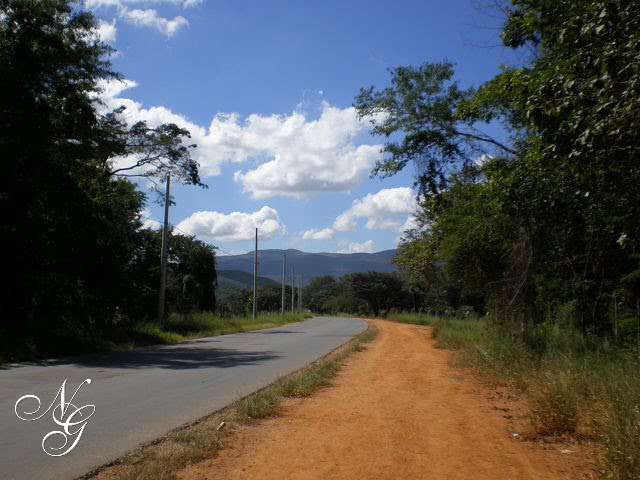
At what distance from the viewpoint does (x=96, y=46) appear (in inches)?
771

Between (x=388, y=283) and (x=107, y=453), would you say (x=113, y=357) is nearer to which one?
(x=107, y=453)

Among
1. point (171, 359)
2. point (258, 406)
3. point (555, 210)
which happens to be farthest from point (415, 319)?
point (258, 406)

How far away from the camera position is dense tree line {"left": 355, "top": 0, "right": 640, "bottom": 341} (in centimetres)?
516

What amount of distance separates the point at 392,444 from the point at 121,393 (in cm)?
548

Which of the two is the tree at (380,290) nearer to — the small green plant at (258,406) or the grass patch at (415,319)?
the grass patch at (415,319)

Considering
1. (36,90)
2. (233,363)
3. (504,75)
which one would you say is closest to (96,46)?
(36,90)

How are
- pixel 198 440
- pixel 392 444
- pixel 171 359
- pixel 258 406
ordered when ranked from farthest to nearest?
pixel 171 359 → pixel 258 406 → pixel 198 440 → pixel 392 444

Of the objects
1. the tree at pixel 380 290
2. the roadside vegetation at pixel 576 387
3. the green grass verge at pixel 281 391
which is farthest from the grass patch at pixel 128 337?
the tree at pixel 380 290

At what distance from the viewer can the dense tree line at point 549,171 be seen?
516 cm

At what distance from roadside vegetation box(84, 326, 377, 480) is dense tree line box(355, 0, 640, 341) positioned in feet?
15.6

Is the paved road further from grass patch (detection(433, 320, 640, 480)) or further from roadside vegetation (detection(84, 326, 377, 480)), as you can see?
grass patch (detection(433, 320, 640, 480))

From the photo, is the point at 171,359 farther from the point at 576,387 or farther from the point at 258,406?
the point at 576,387

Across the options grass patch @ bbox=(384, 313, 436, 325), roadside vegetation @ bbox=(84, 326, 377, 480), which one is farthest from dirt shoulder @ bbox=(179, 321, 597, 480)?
grass patch @ bbox=(384, 313, 436, 325)

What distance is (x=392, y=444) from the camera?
21.3 ft
